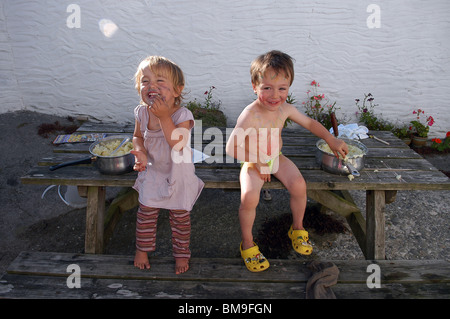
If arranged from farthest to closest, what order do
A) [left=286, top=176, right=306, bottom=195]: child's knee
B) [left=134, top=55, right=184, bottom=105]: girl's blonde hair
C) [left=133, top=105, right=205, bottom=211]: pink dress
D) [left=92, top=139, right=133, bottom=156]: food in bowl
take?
[left=92, top=139, right=133, bottom=156]: food in bowl < [left=286, top=176, right=306, bottom=195]: child's knee < [left=133, top=105, right=205, bottom=211]: pink dress < [left=134, top=55, right=184, bottom=105]: girl's blonde hair

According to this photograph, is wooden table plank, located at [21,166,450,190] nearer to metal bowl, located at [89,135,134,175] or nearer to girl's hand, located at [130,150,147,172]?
metal bowl, located at [89,135,134,175]

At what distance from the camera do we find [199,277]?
86.2 inches

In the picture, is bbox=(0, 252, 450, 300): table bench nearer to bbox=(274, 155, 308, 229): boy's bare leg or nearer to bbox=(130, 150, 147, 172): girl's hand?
bbox=(274, 155, 308, 229): boy's bare leg

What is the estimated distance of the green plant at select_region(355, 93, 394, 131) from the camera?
4891 millimetres

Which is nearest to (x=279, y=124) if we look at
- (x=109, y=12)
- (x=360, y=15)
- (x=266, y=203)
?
(x=266, y=203)

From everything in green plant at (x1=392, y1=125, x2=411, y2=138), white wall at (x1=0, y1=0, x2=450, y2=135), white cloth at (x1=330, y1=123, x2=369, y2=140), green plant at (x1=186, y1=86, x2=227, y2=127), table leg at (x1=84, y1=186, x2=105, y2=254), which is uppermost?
white wall at (x1=0, y1=0, x2=450, y2=135)

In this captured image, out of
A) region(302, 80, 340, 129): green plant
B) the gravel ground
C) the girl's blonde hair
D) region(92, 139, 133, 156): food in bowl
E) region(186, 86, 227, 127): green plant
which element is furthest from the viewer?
region(302, 80, 340, 129): green plant

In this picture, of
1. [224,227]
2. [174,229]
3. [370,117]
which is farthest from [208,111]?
[174,229]

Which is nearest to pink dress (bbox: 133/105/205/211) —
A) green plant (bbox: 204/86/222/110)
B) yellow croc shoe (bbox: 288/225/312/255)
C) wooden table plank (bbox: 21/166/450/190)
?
wooden table plank (bbox: 21/166/450/190)

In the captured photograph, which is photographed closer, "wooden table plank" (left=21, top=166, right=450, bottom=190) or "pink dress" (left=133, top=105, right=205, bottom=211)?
"pink dress" (left=133, top=105, right=205, bottom=211)

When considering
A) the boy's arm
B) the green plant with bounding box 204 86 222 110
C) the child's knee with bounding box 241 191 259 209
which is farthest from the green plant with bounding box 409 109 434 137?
the child's knee with bounding box 241 191 259 209

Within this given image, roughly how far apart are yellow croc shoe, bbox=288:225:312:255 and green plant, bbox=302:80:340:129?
2688mm

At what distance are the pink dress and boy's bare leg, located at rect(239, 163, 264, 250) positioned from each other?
32 cm

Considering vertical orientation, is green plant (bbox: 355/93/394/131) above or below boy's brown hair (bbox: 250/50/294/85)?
below
